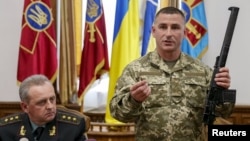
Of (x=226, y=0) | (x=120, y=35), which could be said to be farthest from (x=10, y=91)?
(x=226, y=0)

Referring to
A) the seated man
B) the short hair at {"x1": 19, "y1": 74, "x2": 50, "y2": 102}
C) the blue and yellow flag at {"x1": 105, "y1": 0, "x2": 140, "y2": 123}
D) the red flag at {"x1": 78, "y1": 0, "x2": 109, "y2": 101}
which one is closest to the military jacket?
the seated man

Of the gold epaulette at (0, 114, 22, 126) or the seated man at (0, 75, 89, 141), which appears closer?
the seated man at (0, 75, 89, 141)

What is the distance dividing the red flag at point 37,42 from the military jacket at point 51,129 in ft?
9.66

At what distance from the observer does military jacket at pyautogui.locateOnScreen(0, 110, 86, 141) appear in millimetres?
2439

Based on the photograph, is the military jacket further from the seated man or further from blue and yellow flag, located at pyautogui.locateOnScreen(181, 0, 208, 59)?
blue and yellow flag, located at pyautogui.locateOnScreen(181, 0, 208, 59)

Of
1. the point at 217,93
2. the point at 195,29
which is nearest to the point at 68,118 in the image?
the point at 217,93

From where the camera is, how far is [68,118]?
8.25 feet

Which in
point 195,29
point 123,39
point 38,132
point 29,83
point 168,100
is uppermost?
point 195,29

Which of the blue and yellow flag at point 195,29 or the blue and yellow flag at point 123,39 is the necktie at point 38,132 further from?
the blue and yellow flag at point 195,29

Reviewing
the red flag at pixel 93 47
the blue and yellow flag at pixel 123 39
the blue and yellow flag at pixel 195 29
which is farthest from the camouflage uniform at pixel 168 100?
the blue and yellow flag at pixel 195 29

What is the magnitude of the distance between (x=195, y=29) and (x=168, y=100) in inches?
120

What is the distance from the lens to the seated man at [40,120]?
2398 millimetres

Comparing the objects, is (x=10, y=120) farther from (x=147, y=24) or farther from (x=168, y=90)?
(x=147, y=24)

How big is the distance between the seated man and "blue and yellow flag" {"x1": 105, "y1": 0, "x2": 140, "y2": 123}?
281 cm
